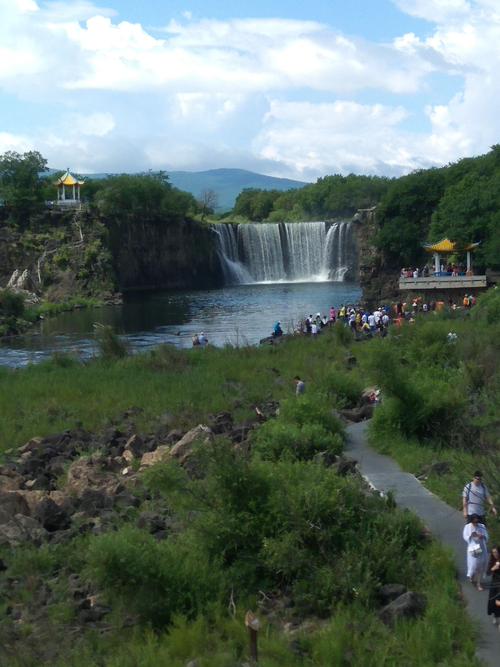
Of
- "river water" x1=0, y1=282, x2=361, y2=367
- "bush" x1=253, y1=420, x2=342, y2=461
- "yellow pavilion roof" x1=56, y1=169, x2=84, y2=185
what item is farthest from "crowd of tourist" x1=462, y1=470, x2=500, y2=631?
"yellow pavilion roof" x1=56, y1=169, x2=84, y2=185

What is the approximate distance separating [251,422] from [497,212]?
42.7m

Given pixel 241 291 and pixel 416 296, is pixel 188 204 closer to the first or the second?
pixel 241 291

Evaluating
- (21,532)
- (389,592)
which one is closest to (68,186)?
(21,532)

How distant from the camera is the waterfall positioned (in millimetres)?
108562

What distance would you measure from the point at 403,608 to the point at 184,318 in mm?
56561

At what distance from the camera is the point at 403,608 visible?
12.4m

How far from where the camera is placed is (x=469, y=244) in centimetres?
6444

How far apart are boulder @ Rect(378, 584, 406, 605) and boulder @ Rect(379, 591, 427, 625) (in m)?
0.29

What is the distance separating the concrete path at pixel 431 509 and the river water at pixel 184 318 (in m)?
20.8

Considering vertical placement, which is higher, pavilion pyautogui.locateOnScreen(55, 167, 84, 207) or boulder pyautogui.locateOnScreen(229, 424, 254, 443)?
pavilion pyautogui.locateOnScreen(55, 167, 84, 207)

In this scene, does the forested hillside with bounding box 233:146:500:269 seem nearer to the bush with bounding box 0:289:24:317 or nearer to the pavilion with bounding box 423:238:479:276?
the pavilion with bounding box 423:238:479:276

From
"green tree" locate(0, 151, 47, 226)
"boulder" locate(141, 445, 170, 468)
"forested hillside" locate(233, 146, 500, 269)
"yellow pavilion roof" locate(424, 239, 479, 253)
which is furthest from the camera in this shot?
"green tree" locate(0, 151, 47, 226)

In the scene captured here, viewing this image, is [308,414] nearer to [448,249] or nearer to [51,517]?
[51,517]

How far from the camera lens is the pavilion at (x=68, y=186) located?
10356 cm
